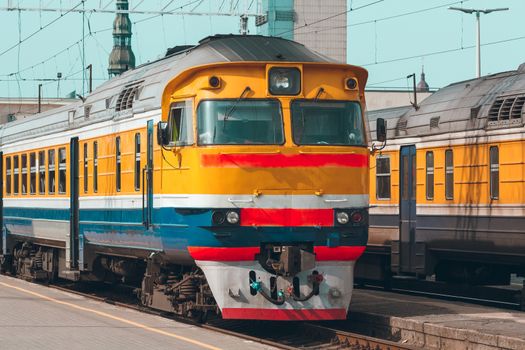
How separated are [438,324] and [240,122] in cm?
363

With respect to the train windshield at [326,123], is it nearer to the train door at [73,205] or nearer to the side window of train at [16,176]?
the train door at [73,205]

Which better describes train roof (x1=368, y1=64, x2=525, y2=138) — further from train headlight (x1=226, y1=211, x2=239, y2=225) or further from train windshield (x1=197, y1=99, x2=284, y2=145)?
train headlight (x1=226, y1=211, x2=239, y2=225)

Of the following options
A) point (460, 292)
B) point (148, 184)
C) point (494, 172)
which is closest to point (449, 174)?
point (494, 172)

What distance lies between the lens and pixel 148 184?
655 inches

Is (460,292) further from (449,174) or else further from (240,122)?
(240,122)

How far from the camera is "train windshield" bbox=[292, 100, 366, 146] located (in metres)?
15.5

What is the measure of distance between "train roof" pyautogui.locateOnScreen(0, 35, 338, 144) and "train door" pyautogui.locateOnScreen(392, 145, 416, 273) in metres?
5.50

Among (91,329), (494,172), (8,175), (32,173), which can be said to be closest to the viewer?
(91,329)

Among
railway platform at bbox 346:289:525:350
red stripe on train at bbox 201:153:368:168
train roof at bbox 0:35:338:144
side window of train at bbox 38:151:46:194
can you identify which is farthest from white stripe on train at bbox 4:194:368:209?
side window of train at bbox 38:151:46:194

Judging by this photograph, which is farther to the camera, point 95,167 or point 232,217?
point 95,167

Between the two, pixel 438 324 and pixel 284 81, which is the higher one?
pixel 284 81

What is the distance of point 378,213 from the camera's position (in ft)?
75.1

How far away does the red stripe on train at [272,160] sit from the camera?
15.1m

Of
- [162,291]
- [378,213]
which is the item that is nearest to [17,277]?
[378,213]
